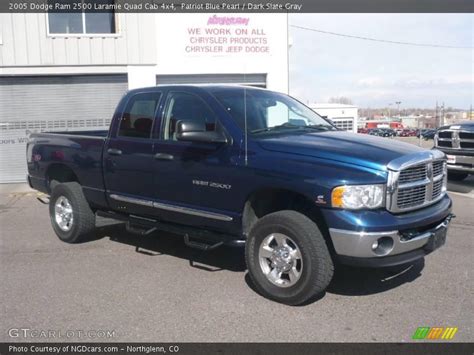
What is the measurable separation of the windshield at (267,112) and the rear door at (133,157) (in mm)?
935

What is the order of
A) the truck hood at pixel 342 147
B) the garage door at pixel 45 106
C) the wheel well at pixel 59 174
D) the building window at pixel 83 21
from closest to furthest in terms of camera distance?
the truck hood at pixel 342 147
the wheel well at pixel 59 174
the garage door at pixel 45 106
the building window at pixel 83 21

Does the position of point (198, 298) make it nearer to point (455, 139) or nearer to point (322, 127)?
point (322, 127)

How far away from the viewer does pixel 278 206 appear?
Result: 16.1 feet

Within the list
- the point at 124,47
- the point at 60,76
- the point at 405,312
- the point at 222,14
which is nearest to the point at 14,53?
the point at 60,76

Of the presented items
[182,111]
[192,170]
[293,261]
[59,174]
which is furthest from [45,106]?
[293,261]

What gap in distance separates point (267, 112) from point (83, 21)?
10.9 metres

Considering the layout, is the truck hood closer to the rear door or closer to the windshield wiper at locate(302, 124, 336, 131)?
the windshield wiper at locate(302, 124, 336, 131)

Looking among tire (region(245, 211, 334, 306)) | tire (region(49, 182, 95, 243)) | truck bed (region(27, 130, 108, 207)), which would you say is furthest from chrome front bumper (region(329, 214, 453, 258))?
tire (region(49, 182, 95, 243))

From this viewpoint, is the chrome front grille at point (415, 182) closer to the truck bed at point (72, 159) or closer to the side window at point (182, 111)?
the side window at point (182, 111)

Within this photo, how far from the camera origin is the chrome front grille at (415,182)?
4.19 metres

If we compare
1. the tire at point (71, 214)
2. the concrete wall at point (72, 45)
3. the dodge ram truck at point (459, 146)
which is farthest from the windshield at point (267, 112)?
the concrete wall at point (72, 45)

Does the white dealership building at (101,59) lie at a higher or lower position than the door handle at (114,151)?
higher

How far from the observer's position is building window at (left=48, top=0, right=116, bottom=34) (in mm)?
14305
